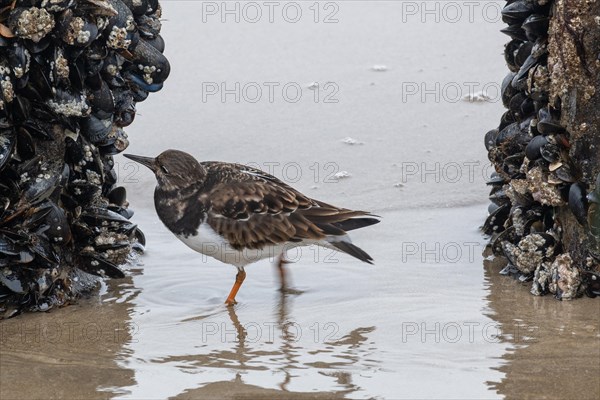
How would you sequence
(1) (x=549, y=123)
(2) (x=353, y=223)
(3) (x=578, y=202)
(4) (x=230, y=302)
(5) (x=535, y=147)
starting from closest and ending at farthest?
(3) (x=578, y=202)
(1) (x=549, y=123)
(5) (x=535, y=147)
(4) (x=230, y=302)
(2) (x=353, y=223)

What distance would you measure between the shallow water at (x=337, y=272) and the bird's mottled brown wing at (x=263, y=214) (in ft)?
0.87

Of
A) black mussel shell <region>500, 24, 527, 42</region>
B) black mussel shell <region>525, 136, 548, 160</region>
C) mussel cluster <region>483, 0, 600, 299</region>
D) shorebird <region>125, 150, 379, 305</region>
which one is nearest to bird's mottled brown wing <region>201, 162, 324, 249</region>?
shorebird <region>125, 150, 379, 305</region>

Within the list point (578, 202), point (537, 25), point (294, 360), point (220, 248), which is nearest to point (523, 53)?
point (537, 25)

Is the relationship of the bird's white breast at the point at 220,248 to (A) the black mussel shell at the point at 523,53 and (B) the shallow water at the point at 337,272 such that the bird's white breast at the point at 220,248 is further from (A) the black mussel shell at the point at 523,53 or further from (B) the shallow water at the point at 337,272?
(A) the black mussel shell at the point at 523,53

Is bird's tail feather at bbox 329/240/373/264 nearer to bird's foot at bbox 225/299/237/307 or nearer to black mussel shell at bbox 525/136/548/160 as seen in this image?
bird's foot at bbox 225/299/237/307

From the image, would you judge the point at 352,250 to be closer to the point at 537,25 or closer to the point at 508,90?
the point at 508,90

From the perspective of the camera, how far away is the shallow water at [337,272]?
13.2ft

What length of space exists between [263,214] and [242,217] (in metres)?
0.11

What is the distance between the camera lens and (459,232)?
19.4 ft

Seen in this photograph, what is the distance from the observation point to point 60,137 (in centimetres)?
480

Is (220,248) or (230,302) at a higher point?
(220,248)

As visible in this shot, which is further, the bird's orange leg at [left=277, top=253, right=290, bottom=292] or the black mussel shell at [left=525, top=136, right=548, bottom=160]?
the bird's orange leg at [left=277, top=253, right=290, bottom=292]

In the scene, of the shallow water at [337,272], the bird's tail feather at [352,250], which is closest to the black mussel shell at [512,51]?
the shallow water at [337,272]

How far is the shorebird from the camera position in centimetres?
522
